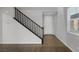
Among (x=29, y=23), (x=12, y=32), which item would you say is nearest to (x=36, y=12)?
(x=29, y=23)

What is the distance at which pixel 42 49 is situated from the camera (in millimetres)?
1693

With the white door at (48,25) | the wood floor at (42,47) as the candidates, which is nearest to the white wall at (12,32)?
the wood floor at (42,47)

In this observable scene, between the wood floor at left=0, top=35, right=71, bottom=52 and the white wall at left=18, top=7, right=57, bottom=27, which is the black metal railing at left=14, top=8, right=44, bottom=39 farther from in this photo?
the wood floor at left=0, top=35, right=71, bottom=52

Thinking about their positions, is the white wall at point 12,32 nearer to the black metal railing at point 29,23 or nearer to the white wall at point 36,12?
the black metal railing at point 29,23

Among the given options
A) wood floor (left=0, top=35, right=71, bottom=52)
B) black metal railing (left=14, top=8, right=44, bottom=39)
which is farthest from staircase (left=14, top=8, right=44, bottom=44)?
wood floor (left=0, top=35, right=71, bottom=52)

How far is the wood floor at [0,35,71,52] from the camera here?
1.65m

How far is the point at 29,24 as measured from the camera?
1.95m

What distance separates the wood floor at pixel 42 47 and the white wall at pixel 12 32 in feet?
0.19

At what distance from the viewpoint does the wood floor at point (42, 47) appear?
1648 millimetres
